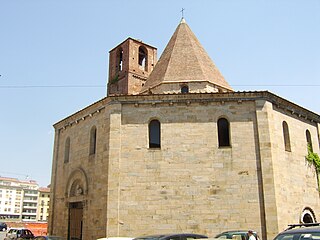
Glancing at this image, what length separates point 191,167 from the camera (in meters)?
15.2

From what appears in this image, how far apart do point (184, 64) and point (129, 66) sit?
768 centimetres

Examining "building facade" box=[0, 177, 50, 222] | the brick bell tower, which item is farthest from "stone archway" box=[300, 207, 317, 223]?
"building facade" box=[0, 177, 50, 222]

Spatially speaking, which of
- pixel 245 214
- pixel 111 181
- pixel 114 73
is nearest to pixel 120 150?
pixel 111 181

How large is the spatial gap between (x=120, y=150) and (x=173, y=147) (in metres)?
2.52

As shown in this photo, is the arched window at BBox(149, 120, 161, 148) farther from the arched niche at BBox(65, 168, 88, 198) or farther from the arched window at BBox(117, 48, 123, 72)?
the arched window at BBox(117, 48, 123, 72)

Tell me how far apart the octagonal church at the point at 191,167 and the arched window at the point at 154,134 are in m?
0.05

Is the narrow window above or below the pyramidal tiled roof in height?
below

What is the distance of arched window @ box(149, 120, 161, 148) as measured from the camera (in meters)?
15.9

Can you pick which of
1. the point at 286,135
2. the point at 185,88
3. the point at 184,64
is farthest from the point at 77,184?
the point at 286,135

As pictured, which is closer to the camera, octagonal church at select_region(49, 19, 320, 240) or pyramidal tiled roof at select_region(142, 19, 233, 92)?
Answer: octagonal church at select_region(49, 19, 320, 240)

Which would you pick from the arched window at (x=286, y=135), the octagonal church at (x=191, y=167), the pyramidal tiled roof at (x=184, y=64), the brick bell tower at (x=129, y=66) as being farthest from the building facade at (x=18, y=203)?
the arched window at (x=286, y=135)

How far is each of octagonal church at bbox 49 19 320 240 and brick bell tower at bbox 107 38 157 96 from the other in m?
9.26

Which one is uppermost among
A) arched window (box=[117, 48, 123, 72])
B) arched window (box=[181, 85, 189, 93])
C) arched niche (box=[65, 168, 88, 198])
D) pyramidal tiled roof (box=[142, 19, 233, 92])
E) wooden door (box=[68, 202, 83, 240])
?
arched window (box=[117, 48, 123, 72])

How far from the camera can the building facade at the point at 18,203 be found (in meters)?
91.9
